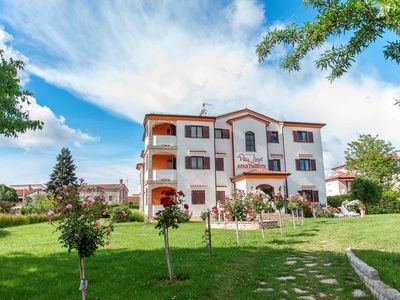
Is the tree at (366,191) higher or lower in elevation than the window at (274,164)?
lower

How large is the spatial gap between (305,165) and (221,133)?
29.5 ft

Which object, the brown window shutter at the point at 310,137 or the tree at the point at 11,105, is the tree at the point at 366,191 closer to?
the brown window shutter at the point at 310,137

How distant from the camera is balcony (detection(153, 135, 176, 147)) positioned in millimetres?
27766

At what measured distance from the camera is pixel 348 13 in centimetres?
324

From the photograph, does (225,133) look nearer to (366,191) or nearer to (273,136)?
(273,136)

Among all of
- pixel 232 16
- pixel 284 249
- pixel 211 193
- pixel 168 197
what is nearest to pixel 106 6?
pixel 232 16

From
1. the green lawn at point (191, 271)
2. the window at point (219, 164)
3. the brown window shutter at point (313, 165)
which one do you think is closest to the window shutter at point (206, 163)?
the window at point (219, 164)

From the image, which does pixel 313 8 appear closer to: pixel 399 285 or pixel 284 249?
pixel 399 285

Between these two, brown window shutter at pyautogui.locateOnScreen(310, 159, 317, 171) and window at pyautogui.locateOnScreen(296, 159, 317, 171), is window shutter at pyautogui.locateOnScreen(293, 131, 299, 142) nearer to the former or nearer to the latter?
window at pyautogui.locateOnScreen(296, 159, 317, 171)

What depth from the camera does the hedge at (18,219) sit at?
2534cm

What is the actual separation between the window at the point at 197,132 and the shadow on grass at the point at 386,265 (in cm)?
2132

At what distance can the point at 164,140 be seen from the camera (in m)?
27.9

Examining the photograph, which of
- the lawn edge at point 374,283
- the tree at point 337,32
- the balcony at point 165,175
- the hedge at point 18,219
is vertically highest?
the balcony at point 165,175

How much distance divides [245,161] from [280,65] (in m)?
25.6
